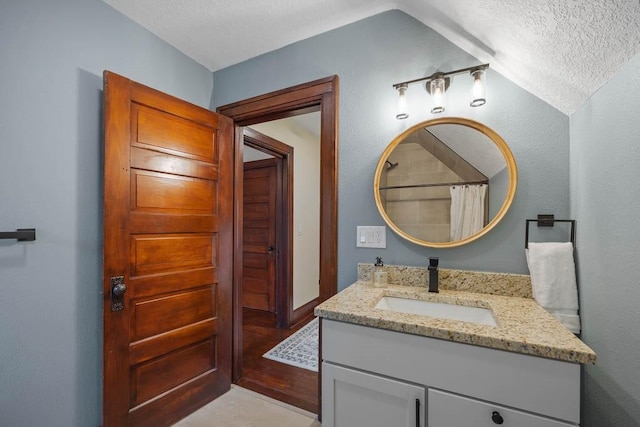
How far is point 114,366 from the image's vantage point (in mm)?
1344

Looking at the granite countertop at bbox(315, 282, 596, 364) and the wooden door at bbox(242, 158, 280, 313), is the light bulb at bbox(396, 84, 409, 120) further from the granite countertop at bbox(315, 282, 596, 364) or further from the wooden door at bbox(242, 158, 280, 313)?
the wooden door at bbox(242, 158, 280, 313)

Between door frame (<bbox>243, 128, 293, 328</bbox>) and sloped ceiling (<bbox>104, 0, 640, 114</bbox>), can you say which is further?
door frame (<bbox>243, 128, 293, 328</bbox>)

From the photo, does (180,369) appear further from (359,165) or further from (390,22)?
(390,22)

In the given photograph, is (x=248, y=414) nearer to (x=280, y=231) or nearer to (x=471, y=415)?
(x=471, y=415)

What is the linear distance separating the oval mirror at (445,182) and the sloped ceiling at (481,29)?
315mm

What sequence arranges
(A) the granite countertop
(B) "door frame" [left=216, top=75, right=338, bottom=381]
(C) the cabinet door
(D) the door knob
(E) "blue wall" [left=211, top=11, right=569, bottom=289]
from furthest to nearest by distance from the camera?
(B) "door frame" [left=216, top=75, right=338, bottom=381] → (D) the door knob → (E) "blue wall" [left=211, top=11, right=569, bottom=289] → (C) the cabinet door → (A) the granite countertop

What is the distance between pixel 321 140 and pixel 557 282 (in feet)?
4.56

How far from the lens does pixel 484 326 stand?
0.90 m

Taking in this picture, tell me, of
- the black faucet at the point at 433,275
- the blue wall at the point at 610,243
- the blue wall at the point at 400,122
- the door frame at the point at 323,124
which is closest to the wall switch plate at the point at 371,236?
the blue wall at the point at 400,122

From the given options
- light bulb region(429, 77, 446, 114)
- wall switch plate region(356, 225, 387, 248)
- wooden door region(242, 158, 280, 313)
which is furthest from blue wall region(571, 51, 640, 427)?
wooden door region(242, 158, 280, 313)

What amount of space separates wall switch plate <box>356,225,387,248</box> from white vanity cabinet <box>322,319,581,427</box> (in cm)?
59

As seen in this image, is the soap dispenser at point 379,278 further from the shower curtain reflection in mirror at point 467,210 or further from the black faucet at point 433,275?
the shower curtain reflection in mirror at point 467,210

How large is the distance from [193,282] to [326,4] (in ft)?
6.08

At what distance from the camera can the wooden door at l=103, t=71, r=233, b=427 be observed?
1360mm
